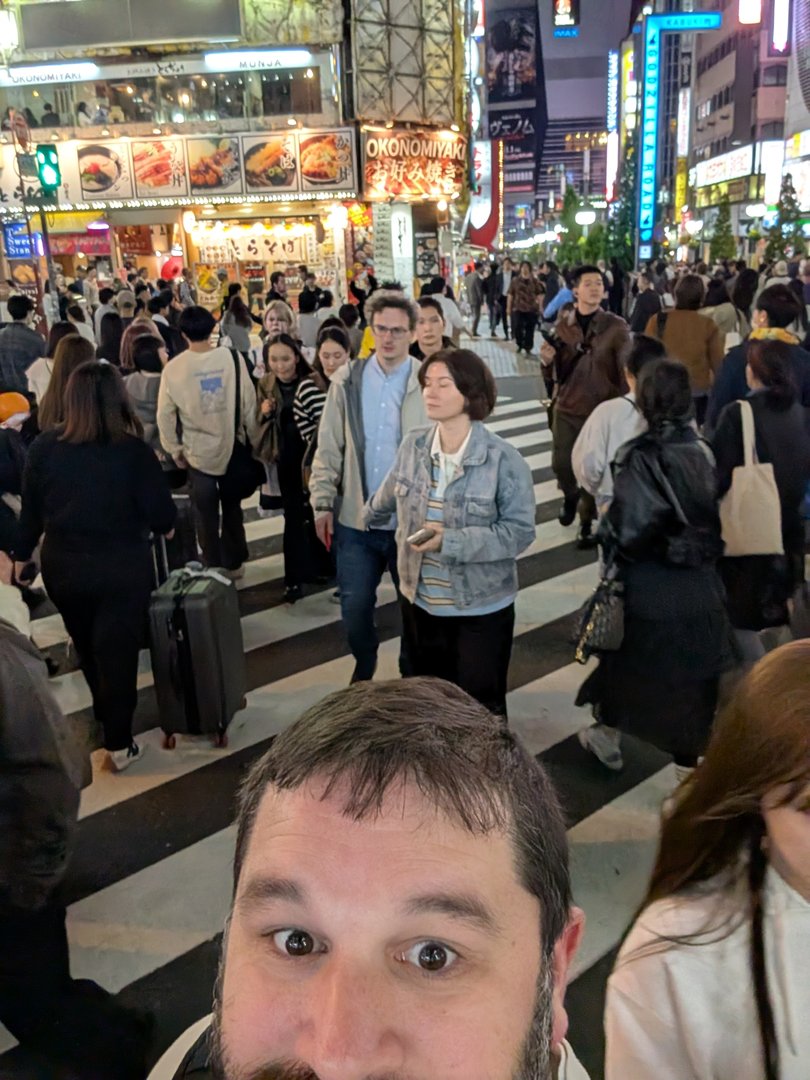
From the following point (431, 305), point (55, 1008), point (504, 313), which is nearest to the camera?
point (55, 1008)

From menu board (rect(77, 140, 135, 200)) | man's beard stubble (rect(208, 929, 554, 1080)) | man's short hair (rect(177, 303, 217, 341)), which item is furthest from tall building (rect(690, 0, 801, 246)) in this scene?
man's beard stubble (rect(208, 929, 554, 1080))

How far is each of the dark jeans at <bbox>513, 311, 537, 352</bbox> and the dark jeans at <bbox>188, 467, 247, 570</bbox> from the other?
42.7ft

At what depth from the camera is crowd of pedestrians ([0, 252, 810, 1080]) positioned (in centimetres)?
108

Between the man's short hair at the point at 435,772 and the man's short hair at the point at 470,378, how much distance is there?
254 cm

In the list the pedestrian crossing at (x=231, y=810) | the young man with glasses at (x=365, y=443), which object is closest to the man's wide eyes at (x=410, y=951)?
the pedestrian crossing at (x=231, y=810)

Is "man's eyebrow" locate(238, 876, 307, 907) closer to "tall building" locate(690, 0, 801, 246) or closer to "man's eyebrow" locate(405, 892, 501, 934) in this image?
"man's eyebrow" locate(405, 892, 501, 934)

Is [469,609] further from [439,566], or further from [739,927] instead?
[739,927]

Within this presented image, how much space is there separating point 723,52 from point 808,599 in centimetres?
9173

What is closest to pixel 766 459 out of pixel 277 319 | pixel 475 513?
pixel 475 513

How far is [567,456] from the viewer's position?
748 centimetres

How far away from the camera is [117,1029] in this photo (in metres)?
2.59

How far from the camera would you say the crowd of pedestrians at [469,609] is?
108 centimetres

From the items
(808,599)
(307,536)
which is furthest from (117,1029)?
(808,599)

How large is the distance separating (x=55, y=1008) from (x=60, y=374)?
12.1 feet
